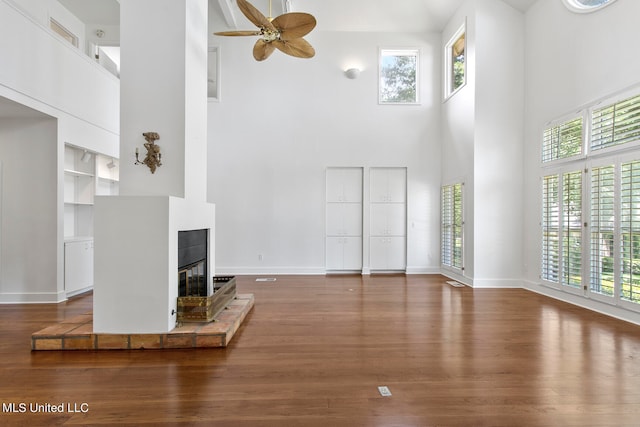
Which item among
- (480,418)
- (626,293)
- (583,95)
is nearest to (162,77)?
(480,418)

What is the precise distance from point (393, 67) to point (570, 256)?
200 inches

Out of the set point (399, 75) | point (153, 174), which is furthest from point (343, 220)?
point (153, 174)

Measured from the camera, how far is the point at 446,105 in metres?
7.23

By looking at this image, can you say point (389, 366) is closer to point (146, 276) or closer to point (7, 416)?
point (146, 276)

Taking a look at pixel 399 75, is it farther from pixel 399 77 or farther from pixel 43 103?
pixel 43 103

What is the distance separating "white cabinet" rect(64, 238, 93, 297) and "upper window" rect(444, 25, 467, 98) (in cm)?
708

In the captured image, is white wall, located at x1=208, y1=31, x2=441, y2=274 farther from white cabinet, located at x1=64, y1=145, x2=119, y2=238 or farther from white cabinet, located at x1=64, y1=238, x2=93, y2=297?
white cabinet, located at x1=64, y1=238, x2=93, y2=297

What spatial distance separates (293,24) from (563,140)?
13.5 feet

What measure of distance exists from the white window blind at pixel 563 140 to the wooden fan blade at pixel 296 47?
12.2 feet

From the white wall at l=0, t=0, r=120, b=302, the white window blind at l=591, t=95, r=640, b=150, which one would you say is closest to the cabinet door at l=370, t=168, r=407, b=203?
the white window blind at l=591, t=95, r=640, b=150

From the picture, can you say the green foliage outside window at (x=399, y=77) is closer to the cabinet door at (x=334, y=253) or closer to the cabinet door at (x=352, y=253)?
the cabinet door at (x=352, y=253)

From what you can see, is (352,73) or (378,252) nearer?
(352,73)

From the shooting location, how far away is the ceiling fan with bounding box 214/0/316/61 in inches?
Result: 145

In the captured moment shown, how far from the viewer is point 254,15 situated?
12.1 ft
